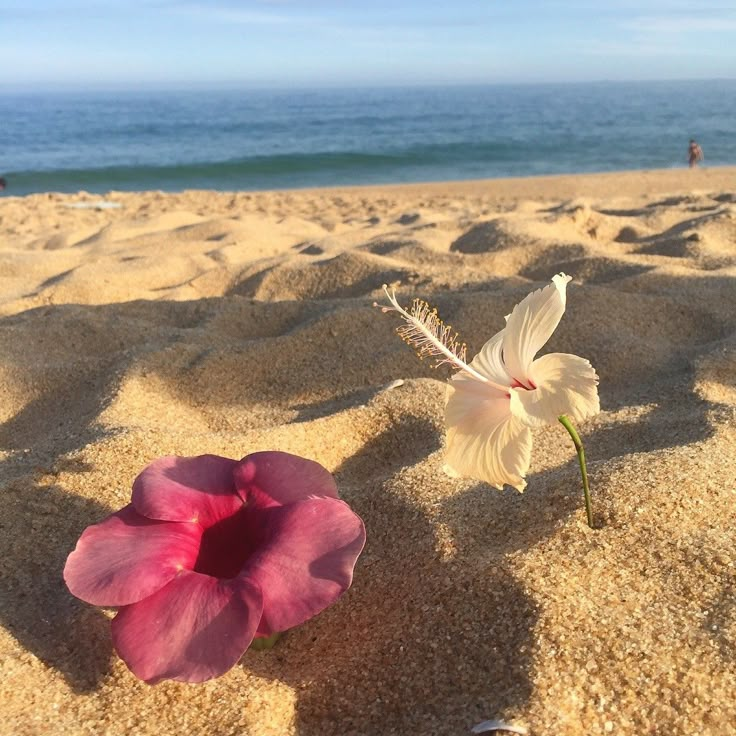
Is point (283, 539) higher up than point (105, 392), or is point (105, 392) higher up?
point (283, 539)

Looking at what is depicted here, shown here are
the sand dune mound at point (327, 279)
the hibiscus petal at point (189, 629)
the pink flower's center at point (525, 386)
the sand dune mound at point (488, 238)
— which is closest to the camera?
the hibiscus petal at point (189, 629)

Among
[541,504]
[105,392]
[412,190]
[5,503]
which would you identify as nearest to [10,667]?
[5,503]

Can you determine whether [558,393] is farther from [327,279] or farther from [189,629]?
[327,279]

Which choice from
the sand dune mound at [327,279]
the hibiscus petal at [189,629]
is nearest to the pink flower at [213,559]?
the hibiscus petal at [189,629]

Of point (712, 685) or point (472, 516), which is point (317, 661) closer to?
point (472, 516)

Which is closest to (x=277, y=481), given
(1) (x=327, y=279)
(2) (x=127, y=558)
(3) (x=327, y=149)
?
(2) (x=127, y=558)

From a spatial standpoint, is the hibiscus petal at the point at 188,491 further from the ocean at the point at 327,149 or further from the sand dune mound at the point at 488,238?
the ocean at the point at 327,149
